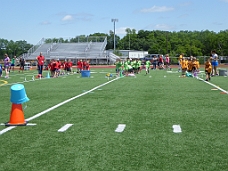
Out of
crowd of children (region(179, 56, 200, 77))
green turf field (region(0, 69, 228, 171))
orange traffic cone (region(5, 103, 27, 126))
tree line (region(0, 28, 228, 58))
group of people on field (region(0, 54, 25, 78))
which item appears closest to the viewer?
green turf field (region(0, 69, 228, 171))

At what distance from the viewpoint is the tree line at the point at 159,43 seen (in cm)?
10419

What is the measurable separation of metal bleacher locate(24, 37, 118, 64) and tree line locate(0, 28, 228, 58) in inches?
69.0

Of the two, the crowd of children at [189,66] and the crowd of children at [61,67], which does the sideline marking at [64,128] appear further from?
the crowd of children at [61,67]

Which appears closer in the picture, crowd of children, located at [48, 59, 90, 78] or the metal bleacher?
crowd of children, located at [48, 59, 90, 78]

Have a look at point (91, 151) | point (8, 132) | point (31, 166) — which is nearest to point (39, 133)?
point (8, 132)

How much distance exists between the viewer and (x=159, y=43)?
137500mm

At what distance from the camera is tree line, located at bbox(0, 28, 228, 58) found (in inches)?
4102

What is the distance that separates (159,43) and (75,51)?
205ft

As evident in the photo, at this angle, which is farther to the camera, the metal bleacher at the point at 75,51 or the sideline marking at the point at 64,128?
the metal bleacher at the point at 75,51

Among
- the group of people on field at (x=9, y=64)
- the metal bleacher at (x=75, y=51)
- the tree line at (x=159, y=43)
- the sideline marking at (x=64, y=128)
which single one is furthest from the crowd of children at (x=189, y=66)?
the tree line at (x=159, y=43)

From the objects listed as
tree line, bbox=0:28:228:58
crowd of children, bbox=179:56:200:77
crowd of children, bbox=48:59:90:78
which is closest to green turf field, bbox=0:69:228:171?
crowd of children, bbox=179:56:200:77

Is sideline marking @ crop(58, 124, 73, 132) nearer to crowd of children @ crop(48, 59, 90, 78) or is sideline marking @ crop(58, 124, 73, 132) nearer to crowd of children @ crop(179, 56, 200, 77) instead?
crowd of children @ crop(179, 56, 200, 77)

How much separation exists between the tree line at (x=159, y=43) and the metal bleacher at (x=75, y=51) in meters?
1.75

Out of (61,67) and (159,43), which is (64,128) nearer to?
(61,67)
